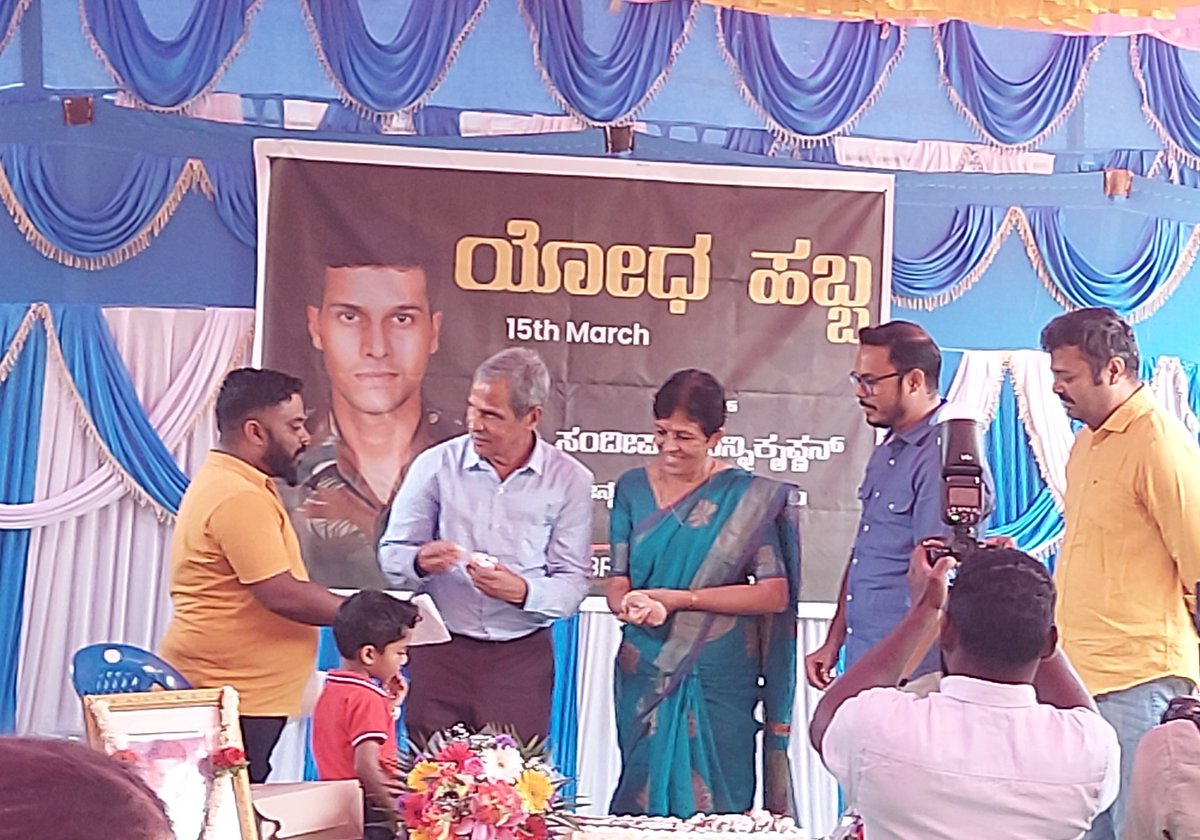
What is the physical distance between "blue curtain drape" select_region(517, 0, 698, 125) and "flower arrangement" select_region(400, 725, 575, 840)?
101 inches

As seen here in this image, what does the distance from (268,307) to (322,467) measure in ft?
1.80

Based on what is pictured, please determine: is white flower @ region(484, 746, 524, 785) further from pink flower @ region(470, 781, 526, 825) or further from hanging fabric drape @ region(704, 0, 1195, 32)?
hanging fabric drape @ region(704, 0, 1195, 32)

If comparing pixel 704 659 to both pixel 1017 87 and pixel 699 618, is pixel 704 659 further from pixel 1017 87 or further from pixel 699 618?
pixel 1017 87

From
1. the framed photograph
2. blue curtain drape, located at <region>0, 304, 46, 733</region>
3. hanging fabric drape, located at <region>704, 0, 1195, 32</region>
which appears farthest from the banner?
hanging fabric drape, located at <region>704, 0, 1195, 32</region>

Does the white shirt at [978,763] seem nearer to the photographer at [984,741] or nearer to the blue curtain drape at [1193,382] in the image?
the photographer at [984,741]

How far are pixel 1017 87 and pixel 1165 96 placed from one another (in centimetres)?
53

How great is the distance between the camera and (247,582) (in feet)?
14.9

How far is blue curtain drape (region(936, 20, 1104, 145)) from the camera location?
4930mm

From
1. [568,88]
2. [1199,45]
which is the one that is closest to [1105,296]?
[1199,45]

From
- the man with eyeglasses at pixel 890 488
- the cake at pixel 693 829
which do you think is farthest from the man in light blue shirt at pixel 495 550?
the cake at pixel 693 829

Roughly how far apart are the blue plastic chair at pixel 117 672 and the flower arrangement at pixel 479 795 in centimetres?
132

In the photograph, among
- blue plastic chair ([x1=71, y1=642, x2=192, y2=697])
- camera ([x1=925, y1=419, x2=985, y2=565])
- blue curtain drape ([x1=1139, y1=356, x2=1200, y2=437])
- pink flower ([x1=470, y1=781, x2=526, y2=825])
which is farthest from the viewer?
blue curtain drape ([x1=1139, y1=356, x2=1200, y2=437])

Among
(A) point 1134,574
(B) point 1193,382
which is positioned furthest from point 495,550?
(B) point 1193,382

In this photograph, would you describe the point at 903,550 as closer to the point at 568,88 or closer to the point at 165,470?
the point at 568,88
